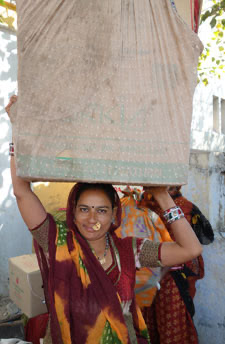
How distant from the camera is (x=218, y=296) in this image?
10.3ft

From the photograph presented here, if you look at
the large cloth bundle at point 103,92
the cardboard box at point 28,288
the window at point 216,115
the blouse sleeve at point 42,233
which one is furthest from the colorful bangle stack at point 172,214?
the window at point 216,115

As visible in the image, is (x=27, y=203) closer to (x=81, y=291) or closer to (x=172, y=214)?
(x=81, y=291)

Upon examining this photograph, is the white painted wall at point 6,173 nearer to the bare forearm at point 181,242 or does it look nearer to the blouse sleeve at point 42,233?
the blouse sleeve at point 42,233

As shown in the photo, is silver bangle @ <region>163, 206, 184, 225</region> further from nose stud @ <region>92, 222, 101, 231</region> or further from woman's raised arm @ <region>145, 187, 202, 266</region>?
nose stud @ <region>92, 222, 101, 231</region>

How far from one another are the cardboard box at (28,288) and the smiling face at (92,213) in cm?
96

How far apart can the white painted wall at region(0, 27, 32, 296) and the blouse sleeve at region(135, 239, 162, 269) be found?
2843mm

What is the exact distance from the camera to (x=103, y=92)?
140 centimetres

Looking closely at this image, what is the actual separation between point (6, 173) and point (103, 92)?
124 inches

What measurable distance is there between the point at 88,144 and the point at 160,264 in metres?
0.81

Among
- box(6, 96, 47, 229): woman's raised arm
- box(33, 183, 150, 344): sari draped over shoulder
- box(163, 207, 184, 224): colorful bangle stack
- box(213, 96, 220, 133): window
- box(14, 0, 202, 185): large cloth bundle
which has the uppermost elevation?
box(213, 96, 220, 133): window

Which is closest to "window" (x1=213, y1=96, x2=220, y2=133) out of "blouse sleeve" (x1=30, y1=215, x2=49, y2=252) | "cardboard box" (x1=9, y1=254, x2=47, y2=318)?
"cardboard box" (x1=9, y1=254, x2=47, y2=318)

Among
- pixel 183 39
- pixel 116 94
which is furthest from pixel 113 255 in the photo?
pixel 183 39

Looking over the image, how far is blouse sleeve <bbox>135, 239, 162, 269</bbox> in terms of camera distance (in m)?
1.77

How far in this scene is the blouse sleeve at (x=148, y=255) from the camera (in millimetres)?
1771
